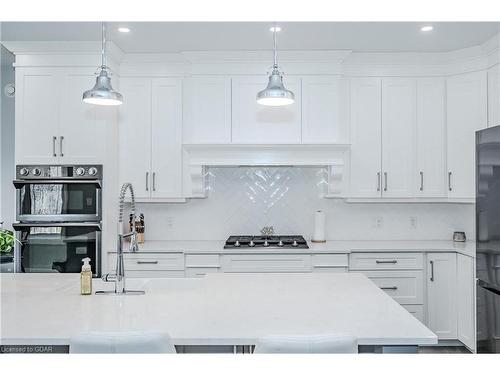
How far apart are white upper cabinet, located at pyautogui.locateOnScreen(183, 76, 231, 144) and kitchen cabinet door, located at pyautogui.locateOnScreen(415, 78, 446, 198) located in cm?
173

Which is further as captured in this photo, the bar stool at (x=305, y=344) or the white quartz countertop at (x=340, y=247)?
the white quartz countertop at (x=340, y=247)

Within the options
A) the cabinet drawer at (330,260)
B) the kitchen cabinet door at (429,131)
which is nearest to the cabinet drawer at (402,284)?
the cabinet drawer at (330,260)

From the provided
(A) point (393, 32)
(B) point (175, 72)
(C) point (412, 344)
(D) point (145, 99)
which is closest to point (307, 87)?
(A) point (393, 32)

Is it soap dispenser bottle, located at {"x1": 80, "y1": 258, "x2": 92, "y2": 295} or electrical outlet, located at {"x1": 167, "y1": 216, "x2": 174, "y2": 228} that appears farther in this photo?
electrical outlet, located at {"x1": 167, "y1": 216, "x2": 174, "y2": 228}

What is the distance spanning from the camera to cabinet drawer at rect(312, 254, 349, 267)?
389cm

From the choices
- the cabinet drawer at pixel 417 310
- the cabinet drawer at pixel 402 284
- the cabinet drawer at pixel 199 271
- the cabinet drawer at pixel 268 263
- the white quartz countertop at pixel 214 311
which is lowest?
the cabinet drawer at pixel 417 310

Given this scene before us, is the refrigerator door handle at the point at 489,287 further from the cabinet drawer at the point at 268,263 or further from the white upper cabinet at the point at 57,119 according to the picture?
the white upper cabinet at the point at 57,119

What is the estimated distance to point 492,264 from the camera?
2811mm

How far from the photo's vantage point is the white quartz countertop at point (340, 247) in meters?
3.88

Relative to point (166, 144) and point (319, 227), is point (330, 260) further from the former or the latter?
point (166, 144)

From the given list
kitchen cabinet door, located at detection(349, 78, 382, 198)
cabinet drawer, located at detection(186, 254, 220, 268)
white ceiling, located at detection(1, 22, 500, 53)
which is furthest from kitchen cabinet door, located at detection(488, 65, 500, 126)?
cabinet drawer, located at detection(186, 254, 220, 268)

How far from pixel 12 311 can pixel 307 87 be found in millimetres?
3051

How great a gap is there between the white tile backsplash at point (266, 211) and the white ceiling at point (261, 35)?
1195 millimetres

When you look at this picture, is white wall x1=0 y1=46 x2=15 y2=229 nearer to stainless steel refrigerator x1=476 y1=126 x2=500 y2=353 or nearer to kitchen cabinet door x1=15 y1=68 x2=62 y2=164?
kitchen cabinet door x1=15 y1=68 x2=62 y2=164
